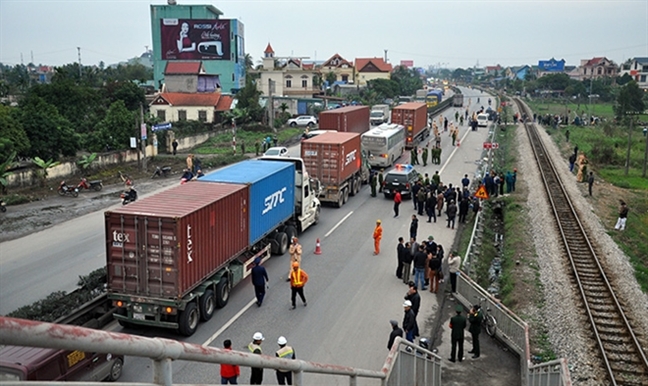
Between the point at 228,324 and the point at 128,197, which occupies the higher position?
the point at 128,197

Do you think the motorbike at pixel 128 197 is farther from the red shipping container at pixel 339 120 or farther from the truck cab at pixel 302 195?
the red shipping container at pixel 339 120

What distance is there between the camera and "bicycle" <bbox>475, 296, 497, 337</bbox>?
14555 mm

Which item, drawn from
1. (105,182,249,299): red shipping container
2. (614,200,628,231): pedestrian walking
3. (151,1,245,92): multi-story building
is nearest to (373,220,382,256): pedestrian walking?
(105,182,249,299): red shipping container

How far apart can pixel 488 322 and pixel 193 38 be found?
90135 mm

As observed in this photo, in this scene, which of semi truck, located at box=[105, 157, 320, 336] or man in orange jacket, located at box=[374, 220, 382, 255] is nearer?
semi truck, located at box=[105, 157, 320, 336]

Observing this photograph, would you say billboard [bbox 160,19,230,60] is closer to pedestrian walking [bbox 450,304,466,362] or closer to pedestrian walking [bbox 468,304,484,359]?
pedestrian walking [bbox 468,304,484,359]

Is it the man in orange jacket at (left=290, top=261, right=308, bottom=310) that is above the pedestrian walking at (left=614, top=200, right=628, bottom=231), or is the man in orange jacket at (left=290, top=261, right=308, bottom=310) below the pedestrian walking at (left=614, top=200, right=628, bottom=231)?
above

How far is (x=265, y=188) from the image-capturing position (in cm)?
1819

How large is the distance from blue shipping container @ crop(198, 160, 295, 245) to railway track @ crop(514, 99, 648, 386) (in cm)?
945

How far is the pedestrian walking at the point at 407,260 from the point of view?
59.0ft

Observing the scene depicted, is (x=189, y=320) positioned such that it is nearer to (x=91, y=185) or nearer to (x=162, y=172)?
(x=91, y=185)

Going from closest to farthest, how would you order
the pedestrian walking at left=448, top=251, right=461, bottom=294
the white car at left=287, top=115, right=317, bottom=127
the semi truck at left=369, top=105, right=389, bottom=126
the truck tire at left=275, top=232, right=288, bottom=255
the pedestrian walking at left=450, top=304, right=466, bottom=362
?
the pedestrian walking at left=450, top=304, right=466, bottom=362 < the pedestrian walking at left=448, top=251, right=461, bottom=294 < the truck tire at left=275, top=232, right=288, bottom=255 < the white car at left=287, top=115, right=317, bottom=127 < the semi truck at left=369, top=105, right=389, bottom=126

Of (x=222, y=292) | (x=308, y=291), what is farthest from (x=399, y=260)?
(x=222, y=292)

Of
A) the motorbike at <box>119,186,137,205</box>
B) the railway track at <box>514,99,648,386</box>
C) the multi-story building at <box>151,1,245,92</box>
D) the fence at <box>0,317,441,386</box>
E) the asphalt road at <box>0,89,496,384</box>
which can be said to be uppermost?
the multi-story building at <box>151,1,245,92</box>
